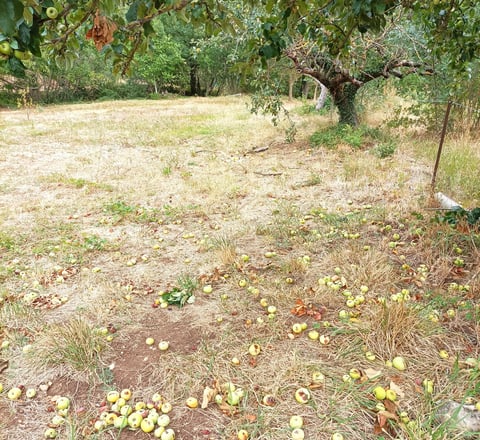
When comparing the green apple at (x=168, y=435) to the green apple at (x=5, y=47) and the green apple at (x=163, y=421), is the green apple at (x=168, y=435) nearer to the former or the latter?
the green apple at (x=163, y=421)

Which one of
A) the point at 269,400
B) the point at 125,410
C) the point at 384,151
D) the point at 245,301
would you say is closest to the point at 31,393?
the point at 125,410

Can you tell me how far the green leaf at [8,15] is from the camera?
0.69 meters

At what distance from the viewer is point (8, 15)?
699mm

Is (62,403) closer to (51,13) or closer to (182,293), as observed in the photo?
(182,293)

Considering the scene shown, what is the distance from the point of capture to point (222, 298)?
268 centimetres

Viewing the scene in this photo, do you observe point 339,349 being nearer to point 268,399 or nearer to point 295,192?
point 268,399

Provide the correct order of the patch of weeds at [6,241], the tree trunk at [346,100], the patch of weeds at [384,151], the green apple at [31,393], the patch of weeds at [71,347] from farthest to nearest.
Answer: the tree trunk at [346,100] → the patch of weeds at [384,151] → the patch of weeds at [6,241] → the patch of weeds at [71,347] → the green apple at [31,393]

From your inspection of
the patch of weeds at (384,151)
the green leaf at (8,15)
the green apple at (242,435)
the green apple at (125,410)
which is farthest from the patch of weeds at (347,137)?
the green leaf at (8,15)

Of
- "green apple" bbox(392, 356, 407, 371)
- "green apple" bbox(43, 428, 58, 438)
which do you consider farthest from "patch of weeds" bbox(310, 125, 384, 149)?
"green apple" bbox(43, 428, 58, 438)

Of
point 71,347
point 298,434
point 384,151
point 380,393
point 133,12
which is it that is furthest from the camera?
point 384,151

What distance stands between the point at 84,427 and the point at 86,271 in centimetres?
172

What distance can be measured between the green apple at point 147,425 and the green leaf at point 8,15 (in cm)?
174

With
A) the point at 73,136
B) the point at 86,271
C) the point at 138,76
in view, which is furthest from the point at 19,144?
the point at 138,76

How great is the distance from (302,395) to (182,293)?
4.27ft
